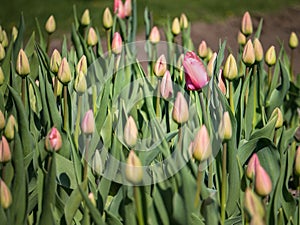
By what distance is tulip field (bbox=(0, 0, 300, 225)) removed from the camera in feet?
4.91

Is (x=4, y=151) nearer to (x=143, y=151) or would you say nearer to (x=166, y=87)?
(x=143, y=151)

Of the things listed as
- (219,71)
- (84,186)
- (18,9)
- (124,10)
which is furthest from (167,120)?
(18,9)

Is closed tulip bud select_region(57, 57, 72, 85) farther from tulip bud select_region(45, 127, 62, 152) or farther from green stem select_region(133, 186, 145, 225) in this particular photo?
green stem select_region(133, 186, 145, 225)

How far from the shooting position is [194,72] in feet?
5.75

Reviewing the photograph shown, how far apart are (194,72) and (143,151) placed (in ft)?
0.86

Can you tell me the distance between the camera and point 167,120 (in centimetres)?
208

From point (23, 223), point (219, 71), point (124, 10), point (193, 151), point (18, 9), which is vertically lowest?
point (23, 223)

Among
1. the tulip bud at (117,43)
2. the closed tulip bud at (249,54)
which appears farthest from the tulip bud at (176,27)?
the closed tulip bud at (249,54)

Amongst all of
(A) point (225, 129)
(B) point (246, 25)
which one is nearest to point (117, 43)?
(B) point (246, 25)

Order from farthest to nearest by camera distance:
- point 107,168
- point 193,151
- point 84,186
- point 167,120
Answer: point 167,120 → point 107,168 → point 84,186 → point 193,151

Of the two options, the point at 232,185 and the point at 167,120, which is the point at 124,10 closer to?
the point at 167,120

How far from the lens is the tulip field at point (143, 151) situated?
150 cm

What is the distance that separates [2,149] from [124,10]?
4.41ft

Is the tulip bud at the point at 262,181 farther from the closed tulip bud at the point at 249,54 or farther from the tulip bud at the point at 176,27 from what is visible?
the tulip bud at the point at 176,27
